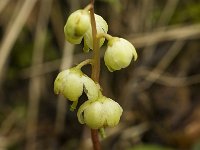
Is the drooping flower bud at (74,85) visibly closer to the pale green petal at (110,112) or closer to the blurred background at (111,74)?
the pale green petal at (110,112)

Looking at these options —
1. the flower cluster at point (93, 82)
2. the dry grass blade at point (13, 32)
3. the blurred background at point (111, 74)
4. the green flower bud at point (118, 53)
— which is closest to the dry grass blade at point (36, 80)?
the blurred background at point (111, 74)

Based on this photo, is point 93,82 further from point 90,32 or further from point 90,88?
point 90,32

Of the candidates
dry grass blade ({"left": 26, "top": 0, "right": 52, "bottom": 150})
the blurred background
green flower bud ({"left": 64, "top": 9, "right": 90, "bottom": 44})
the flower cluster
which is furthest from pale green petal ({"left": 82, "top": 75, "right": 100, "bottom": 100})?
dry grass blade ({"left": 26, "top": 0, "right": 52, "bottom": 150})

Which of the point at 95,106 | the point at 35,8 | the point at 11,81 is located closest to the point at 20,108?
the point at 11,81

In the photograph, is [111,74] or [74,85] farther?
[111,74]

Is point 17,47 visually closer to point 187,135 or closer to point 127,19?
point 127,19

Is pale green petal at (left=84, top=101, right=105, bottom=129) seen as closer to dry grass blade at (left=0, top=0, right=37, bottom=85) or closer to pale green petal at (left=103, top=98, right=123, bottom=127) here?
pale green petal at (left=103, top=98, right=123, bottom=127)

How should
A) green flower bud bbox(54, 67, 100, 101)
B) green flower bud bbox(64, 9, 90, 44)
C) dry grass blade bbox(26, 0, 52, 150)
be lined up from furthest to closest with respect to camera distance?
1. dry grass blade bbox(26, 0, 52, 150)
2. green flower bud bbox(54, 67, 100, 101)
3. green flower bud bbox(64, 9, 90, 44)

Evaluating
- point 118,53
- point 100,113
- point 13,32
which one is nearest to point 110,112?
point 100,113
